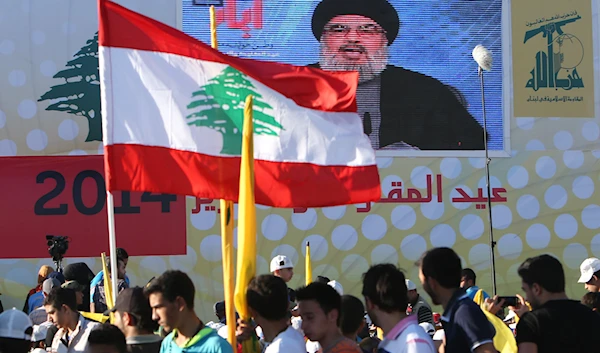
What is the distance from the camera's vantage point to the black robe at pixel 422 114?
11.6m

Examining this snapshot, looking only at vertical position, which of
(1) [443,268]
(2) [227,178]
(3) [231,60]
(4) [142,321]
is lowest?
(4) [142,321]

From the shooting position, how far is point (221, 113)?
5125 mm

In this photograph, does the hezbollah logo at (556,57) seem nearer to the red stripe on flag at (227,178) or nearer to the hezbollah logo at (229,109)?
the red stripe on flag at (227,178)

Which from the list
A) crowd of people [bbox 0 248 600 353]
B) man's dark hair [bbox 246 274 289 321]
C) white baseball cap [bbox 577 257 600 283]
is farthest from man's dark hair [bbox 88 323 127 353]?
white baseball cap [bbox 577 257 600 283]

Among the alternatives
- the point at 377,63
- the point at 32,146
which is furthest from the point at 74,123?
the point at 377,63

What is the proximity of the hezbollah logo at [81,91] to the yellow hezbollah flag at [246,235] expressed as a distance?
728 cm

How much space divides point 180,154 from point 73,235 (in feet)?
21.4

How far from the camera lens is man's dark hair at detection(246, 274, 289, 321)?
155 inches

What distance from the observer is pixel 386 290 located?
393 centimetres

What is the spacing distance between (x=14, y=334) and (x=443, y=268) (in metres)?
1.82

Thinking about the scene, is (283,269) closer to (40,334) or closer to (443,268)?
(40,334)

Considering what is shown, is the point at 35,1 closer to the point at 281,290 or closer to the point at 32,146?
the point at 32,146

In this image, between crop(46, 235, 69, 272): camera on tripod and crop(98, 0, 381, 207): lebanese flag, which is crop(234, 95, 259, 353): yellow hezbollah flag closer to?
crop(98, 0, 381, 207): lebanese flag

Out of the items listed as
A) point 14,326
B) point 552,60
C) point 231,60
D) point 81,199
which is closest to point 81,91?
point 81,199
